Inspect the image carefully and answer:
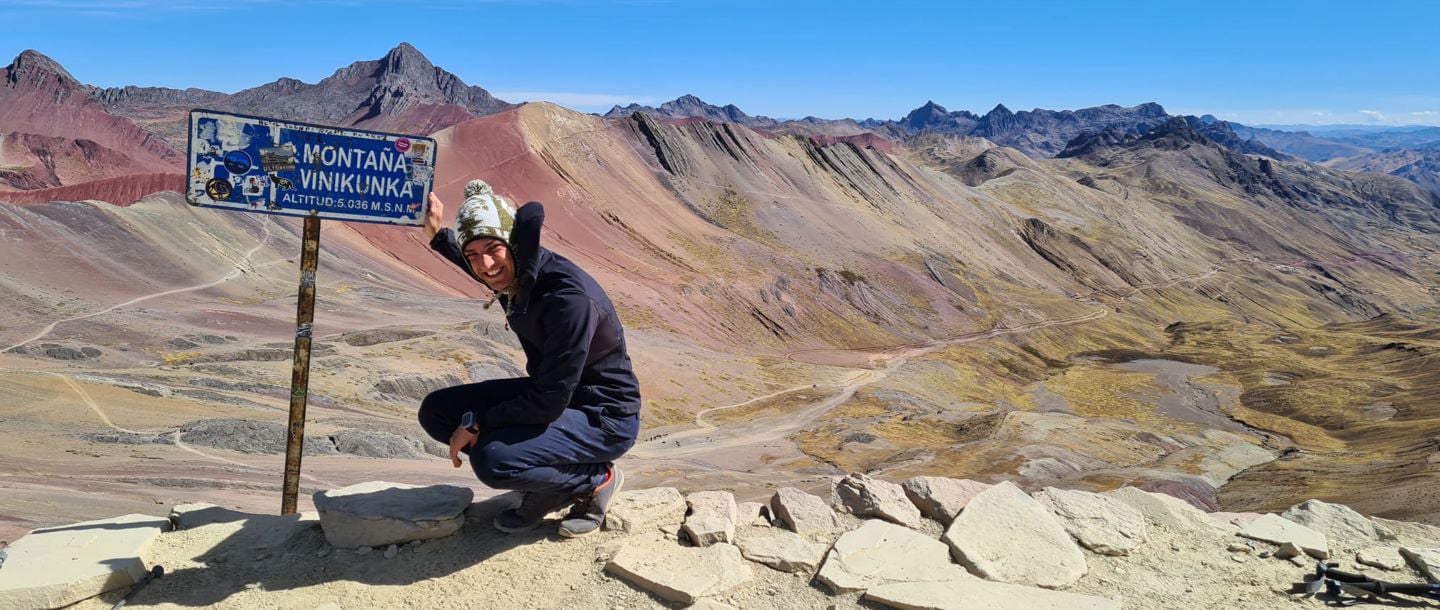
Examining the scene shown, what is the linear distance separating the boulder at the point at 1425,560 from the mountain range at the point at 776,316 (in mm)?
11767

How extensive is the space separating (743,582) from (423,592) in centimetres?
187

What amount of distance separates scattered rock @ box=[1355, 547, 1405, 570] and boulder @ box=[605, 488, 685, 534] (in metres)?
4.69

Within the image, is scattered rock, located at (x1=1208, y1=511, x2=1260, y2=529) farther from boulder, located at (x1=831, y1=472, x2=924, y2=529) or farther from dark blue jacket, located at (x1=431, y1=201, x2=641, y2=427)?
dark blue jacket, located at (x1=431, y1=201, x2=641, y2=427)

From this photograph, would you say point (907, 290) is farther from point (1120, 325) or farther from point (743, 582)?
point (743, 582)

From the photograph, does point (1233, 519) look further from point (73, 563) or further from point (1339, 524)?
point (73, 563)

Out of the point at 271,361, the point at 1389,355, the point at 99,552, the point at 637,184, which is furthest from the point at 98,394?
the point at 1389,355

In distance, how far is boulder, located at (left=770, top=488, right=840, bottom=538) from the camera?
5723 millimetres

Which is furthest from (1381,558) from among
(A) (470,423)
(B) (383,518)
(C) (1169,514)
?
(B) (383,518)

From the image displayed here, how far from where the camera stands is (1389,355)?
57375 millimetres

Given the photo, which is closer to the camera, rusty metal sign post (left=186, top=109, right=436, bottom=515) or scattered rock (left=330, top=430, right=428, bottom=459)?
rusty metal sign post (left=186, top=109, right=436, bottom=515)

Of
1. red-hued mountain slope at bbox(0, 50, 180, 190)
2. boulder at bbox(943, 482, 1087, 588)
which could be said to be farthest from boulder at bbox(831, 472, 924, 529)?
red-hued mountain slope at bbox(0, 50, 180, 190)

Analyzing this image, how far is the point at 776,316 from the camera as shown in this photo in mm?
48562

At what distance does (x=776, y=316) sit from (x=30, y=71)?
289 ft

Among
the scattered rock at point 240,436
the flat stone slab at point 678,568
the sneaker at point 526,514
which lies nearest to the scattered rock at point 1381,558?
the flat stone slab at point 678,568
